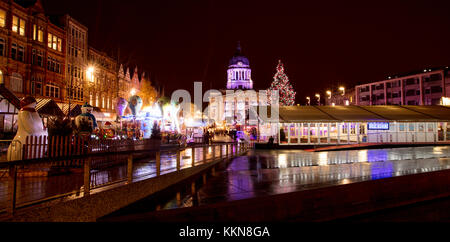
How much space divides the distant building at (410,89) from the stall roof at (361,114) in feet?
124

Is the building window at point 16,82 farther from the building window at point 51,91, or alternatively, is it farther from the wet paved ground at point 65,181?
the wet paved ground at point 65,181

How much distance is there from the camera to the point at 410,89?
256 feet

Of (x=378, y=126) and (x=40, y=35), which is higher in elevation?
(x=40, y=35)

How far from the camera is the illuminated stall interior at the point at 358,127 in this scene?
33.2m

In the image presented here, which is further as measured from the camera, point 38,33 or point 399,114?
point 399,114

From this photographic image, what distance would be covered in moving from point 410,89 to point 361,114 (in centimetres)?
5396

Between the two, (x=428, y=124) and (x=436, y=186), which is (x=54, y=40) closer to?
(x=436, y=186)

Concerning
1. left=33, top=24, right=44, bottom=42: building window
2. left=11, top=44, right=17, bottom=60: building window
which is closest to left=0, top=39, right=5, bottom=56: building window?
left=11, top=44, right=17, bottom=60: building window

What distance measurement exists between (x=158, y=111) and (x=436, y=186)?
23.9m

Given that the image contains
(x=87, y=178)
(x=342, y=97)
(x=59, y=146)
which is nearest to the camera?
(x=87, y=178)

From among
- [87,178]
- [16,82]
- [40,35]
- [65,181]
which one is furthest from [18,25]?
[87,178]

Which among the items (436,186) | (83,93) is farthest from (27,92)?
(436,186)

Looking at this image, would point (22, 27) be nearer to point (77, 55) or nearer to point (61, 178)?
point (77, 55)

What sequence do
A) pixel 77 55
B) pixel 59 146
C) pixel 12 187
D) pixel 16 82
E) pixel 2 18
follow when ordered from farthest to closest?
pixel 77 55 < pixel 16 82 < pixel 2 18 < pixel 59 146 < pixel 12 187
